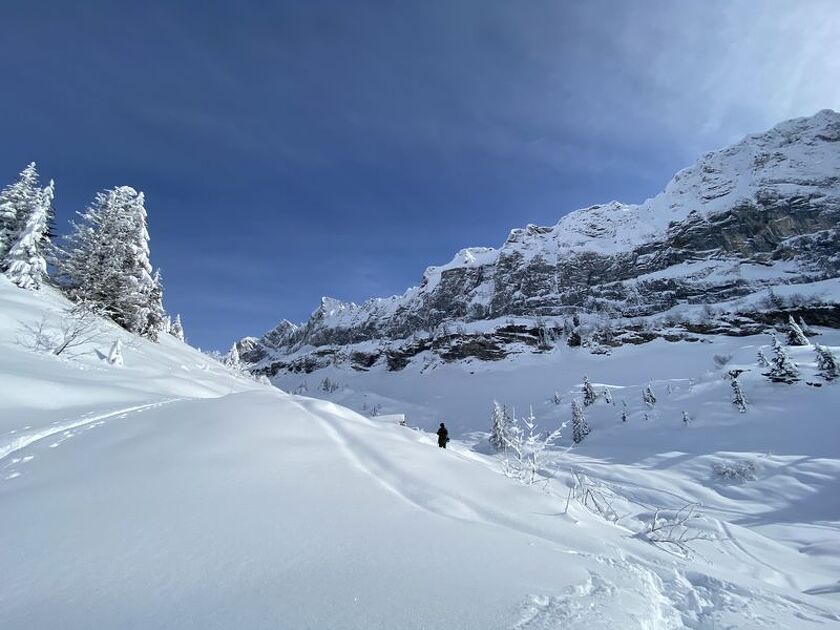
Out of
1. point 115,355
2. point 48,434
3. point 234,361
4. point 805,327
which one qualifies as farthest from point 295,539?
point 805,327

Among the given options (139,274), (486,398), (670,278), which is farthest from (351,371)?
(139,274)

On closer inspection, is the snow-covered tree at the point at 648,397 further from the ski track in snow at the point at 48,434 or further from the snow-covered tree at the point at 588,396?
the ski track in snow at the point at 48,434

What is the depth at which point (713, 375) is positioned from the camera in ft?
167

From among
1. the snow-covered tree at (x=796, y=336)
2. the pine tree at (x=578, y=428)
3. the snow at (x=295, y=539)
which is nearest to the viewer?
the snow at (x=295, y=539)

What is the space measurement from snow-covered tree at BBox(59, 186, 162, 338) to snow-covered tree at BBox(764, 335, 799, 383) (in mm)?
58126

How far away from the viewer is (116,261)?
22.9 metres

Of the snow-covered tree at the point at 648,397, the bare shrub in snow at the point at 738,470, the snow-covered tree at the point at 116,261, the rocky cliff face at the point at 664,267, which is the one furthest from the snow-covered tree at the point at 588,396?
the snow-covered tree at the point at 116,261

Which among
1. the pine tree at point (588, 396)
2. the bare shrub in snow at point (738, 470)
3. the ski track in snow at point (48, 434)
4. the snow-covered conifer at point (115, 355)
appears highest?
the pine tree at point (588, 396)

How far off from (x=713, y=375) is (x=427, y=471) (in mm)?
59827

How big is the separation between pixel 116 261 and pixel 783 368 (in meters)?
60.0

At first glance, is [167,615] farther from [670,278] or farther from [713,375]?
[670,278]

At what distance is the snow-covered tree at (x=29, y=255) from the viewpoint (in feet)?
66.0

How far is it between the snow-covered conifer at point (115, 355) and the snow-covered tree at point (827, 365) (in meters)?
58.2

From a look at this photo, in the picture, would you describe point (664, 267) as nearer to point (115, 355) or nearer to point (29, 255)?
point (115, 355)
